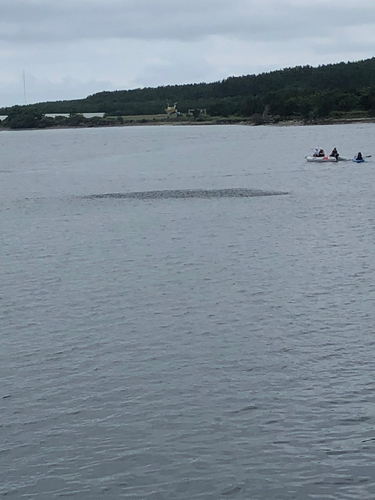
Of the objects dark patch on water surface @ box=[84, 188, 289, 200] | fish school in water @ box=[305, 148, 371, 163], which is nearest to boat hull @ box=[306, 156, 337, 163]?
fish school in water @ box=[305, 148, 371, 163]

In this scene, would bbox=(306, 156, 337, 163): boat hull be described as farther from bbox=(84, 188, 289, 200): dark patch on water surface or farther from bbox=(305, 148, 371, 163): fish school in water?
bbox=(84, 188, 289, 200): dark patch on water surface

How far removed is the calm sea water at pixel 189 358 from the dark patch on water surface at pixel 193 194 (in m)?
14.5

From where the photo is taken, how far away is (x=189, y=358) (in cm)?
2616

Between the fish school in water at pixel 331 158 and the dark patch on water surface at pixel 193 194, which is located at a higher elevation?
the fish school in water at pixel 331 158

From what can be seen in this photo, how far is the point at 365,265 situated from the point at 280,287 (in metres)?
5.71

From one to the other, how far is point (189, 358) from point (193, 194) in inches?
1931

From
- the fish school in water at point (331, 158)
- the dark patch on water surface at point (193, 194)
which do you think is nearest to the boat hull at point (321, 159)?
the fish school in water at point (331, 158)

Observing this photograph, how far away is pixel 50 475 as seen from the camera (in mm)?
18891

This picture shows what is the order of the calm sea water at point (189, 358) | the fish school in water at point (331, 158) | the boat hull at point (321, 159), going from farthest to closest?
the boat hull at point (321, 159), the fish school in water at point (331, 158), the calm sea water at point (189, 358)

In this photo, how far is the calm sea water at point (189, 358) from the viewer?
18875 mm

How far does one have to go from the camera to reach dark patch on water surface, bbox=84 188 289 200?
238ft

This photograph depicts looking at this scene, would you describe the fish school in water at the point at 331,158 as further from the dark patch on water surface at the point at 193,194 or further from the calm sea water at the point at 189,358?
the calm sea water at the point at 189,358

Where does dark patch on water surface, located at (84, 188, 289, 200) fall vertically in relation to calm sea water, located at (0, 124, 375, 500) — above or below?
above

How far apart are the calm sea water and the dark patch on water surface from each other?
47.6 ft
